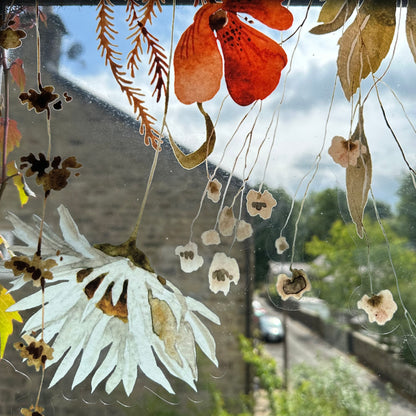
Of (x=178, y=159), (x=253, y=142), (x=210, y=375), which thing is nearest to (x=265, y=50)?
(x=253, y=142)

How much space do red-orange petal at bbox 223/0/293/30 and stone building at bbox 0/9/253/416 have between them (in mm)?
389

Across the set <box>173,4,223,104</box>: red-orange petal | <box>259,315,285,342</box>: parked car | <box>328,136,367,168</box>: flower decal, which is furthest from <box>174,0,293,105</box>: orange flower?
<box>259,315,285,342</box>: parked car

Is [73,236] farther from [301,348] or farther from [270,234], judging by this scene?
[301,348]

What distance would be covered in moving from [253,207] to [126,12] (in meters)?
0.61

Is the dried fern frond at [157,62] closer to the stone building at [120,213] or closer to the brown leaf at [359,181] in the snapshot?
the stone building at [120,213]

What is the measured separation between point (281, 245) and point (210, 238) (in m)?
0.18

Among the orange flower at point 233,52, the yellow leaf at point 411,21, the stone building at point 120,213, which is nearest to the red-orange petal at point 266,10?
the orange flower at point 233,52

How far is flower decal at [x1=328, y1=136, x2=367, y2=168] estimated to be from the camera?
1052 mm

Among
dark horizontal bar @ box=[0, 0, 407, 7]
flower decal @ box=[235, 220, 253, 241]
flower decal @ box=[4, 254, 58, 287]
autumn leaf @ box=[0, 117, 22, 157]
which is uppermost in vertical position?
dark horizontal bar @ box=[0, 0, 407, 7]

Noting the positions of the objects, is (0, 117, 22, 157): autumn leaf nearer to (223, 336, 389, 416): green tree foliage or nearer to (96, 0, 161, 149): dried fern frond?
(96, 0, 161, 149): dried fern frond

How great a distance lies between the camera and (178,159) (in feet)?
3.60

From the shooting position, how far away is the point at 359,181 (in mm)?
1055

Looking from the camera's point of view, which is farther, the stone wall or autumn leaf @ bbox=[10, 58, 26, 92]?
autumn leaf @ bbox=[10, 58, 26, 92]

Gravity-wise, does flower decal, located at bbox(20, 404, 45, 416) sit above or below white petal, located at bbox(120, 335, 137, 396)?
below
